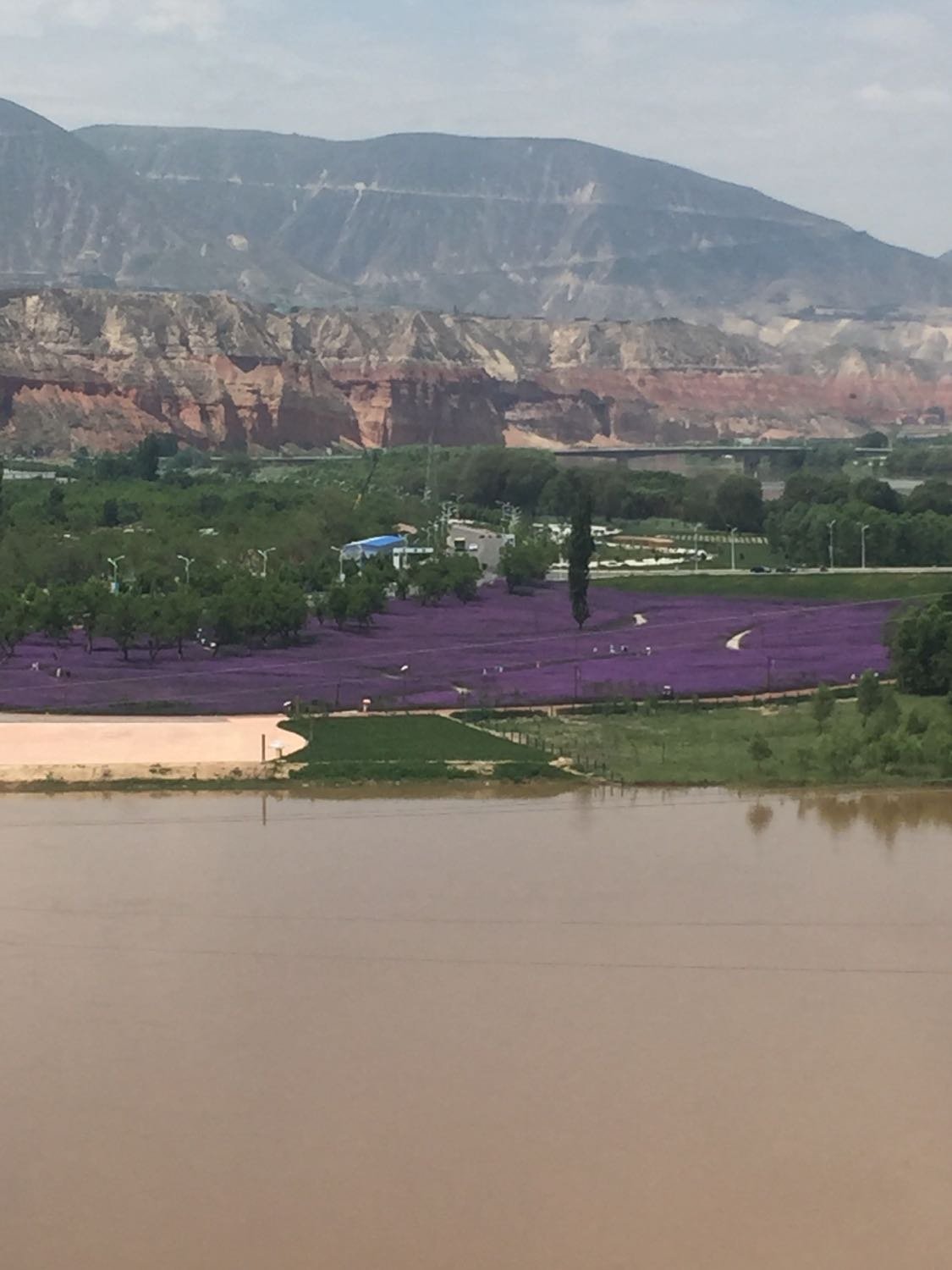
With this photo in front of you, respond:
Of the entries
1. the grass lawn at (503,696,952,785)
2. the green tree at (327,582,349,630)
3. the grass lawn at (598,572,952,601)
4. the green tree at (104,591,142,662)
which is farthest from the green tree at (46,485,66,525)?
the grass lawn at (503,696,952,785)

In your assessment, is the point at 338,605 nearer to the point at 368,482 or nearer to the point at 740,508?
the point at 740,508

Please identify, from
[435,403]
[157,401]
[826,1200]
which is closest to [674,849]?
[826,1200]

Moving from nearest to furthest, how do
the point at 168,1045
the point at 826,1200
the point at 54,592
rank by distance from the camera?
the point at 826,1200 → the point at 168,1045 → the point at 54,592

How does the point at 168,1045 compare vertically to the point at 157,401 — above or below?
below

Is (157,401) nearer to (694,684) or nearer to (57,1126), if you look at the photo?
(694,684)

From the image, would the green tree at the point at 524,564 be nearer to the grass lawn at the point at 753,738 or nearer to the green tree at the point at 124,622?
the green tree at the point at 124,622

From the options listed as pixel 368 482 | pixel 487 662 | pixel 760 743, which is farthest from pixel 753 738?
pixel 368 482
